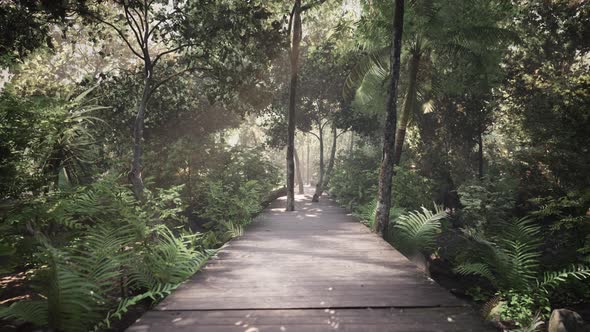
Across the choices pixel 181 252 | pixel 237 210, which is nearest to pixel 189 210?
pixel 237 210

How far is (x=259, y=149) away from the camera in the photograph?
813 inches

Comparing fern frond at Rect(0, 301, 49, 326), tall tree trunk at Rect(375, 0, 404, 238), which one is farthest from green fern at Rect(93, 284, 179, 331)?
tall tree trunk at Rect(375, 0, 404, 238)

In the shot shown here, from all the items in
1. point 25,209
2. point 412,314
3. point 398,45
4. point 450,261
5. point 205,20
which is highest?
point 205,20

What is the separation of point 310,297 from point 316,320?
669 millimetres

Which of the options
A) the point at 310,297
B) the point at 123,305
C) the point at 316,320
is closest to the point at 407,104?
the point at 310,297

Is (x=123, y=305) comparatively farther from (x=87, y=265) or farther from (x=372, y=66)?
(x=372, y=66)

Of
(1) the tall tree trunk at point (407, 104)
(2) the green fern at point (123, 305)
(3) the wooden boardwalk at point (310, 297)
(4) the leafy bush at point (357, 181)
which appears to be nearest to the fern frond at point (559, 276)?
(3) the wooden boardwalk at point (310, 297)

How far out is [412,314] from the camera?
416 cm

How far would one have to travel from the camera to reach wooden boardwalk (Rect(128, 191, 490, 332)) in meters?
3.92

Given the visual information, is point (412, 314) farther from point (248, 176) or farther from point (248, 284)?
point (248, 176)

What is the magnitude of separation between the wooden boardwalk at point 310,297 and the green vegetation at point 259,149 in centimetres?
46

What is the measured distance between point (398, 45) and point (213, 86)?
5.62m

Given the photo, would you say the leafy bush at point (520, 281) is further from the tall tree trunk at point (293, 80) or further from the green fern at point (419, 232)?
the tall tree trunk at point (293, 80)

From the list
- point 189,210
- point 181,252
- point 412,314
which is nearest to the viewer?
point 412,314
